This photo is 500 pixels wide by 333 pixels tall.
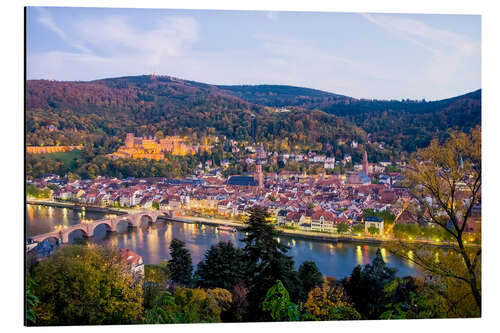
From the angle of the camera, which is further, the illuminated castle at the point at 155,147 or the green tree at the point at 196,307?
the illuminated castle at the point at 155,147

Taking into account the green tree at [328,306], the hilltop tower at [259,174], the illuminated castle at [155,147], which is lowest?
the green tree at [328,306]

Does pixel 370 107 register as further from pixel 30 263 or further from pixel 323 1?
pixel 30 263

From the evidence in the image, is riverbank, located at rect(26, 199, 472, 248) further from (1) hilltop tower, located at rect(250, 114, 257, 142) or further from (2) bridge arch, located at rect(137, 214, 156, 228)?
(1) hilltop tower, located at rect(250, 114, 257, 142)

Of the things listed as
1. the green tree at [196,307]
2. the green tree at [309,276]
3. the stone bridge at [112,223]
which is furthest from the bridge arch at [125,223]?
the green tree at [309,276]

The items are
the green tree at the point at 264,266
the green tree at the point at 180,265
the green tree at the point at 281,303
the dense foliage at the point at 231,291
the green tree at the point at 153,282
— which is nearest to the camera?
the green tree at the point at 281,303

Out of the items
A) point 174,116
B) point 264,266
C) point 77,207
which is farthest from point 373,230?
point 77,207

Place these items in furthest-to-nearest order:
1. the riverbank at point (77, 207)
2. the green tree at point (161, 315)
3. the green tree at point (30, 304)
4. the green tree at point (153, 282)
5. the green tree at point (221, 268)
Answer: the riverbank at point (77, 207) → the green tree at point (221, 268) → the green tree at point (153, 282) → the green tree at point (30, 304) → the green tree at point (161, 315)

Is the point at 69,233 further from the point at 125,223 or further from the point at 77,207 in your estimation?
the point at 125,223

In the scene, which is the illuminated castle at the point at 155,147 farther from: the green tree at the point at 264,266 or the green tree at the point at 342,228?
the green tree at the point at 342,228
